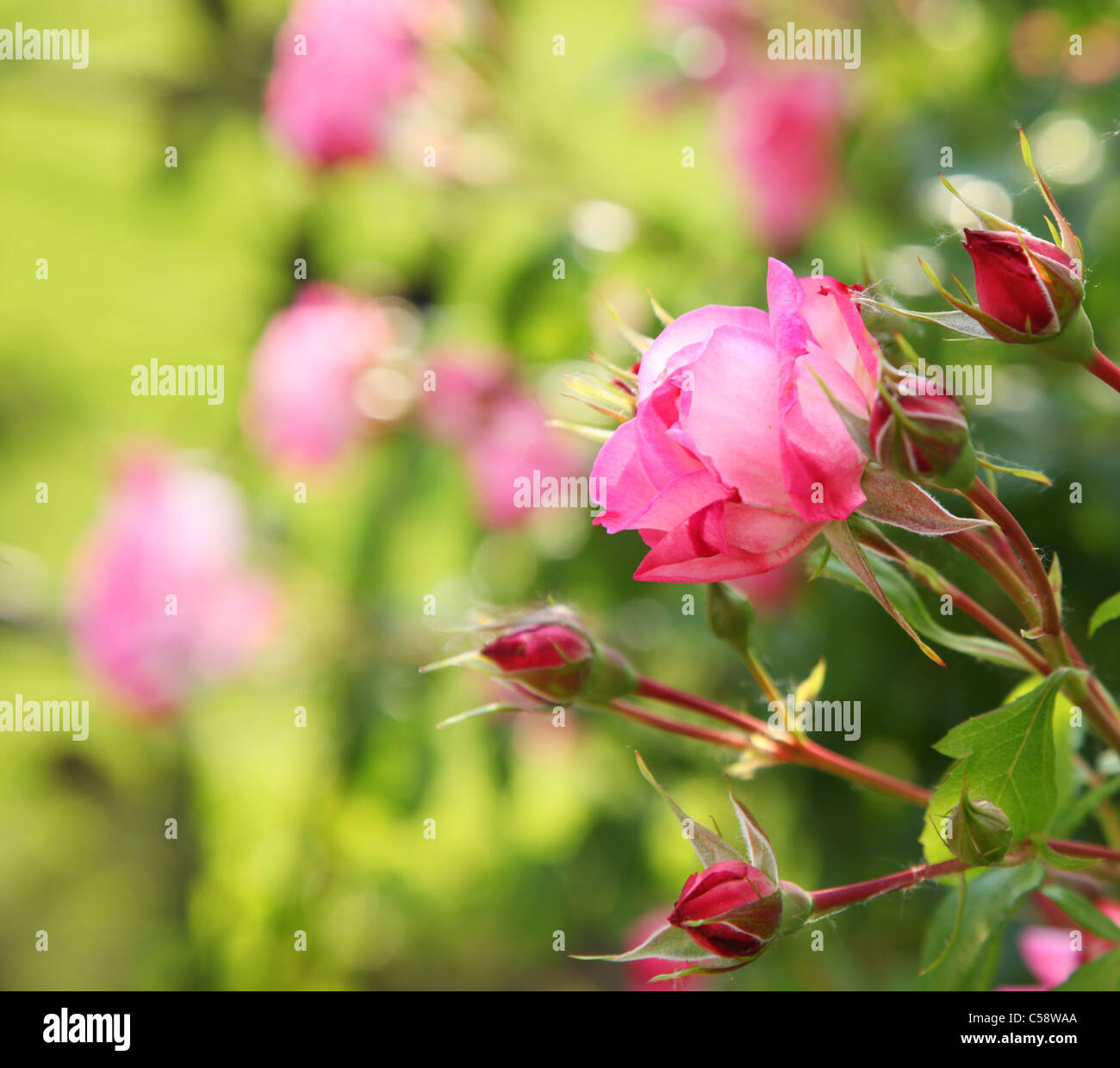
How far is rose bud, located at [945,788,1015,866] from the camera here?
32cm

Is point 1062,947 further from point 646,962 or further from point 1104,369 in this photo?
point 646,962

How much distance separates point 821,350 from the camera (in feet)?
0.98

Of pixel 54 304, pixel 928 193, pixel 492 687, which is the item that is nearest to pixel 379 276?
pixel 492 687

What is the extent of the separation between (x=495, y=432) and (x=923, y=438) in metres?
0.75

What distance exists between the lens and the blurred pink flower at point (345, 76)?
1.02 m

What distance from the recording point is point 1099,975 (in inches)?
15.1

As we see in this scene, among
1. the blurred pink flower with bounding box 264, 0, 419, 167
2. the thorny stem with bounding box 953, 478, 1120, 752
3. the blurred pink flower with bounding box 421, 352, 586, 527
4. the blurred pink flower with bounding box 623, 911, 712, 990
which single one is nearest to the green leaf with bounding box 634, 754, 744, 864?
the thorny stem with bounding box 953, 478, 1120, 752

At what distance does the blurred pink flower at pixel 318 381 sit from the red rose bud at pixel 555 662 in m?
0.73

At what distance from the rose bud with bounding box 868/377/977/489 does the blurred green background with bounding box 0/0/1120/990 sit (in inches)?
7.3

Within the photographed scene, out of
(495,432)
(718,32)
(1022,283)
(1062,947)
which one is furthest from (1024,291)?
(718,32)

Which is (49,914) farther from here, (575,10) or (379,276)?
(575,10)

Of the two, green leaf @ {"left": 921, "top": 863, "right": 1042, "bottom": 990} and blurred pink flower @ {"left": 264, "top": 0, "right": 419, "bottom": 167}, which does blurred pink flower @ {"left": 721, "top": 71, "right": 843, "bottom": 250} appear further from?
green leaf @ {"left": 921, "top": 863, "right": 1042, "bottom": 990}

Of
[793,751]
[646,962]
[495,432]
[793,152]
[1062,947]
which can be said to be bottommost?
[646,962]

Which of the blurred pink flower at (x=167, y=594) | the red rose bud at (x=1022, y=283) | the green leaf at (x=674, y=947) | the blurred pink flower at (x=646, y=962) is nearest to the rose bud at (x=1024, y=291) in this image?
the red rose bud at (x=1022, y=283)
